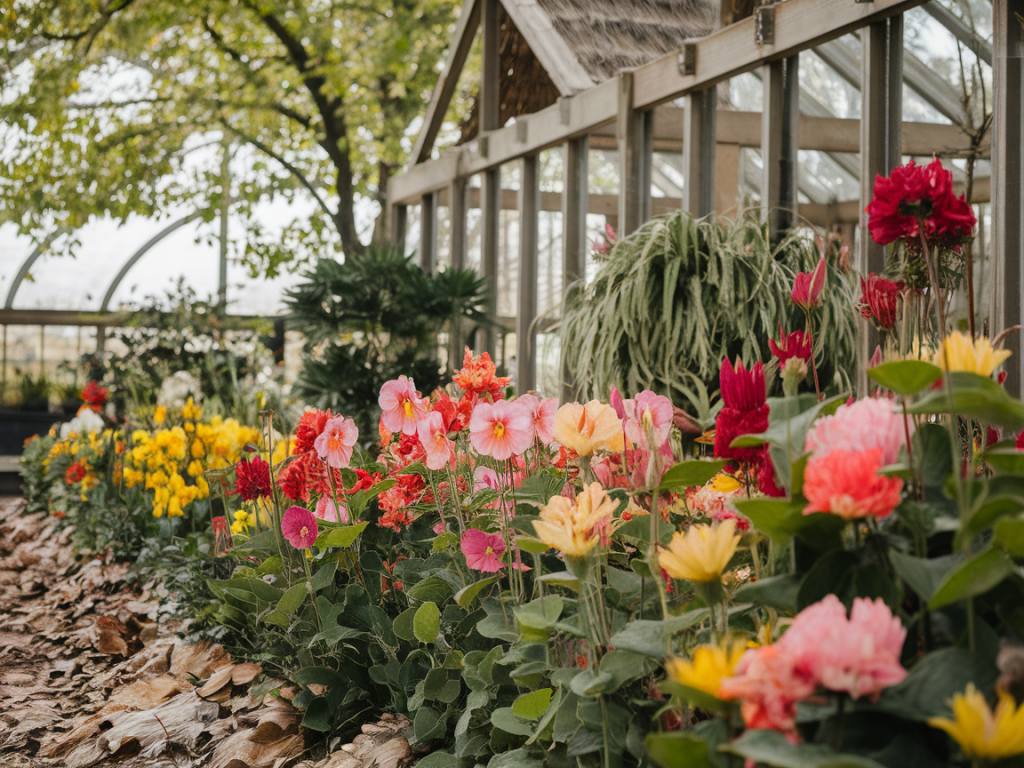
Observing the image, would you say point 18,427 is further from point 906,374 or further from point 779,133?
point 906,374

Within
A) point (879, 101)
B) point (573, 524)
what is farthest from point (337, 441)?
point (879, 101)

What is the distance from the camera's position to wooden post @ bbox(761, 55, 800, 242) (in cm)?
270

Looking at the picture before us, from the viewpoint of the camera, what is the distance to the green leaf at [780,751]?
55 centimetres

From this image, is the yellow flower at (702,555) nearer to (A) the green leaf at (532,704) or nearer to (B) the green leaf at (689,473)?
(B) the green leaf at (689,473)

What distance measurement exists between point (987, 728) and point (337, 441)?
3.50 feet

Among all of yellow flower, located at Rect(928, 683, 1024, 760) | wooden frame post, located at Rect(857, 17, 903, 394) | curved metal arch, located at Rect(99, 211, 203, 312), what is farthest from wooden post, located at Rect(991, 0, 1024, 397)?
curved metal arch, located at Rect(99, 211, 203, 312)

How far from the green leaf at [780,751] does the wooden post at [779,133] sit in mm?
2301

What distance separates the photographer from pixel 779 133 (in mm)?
2715

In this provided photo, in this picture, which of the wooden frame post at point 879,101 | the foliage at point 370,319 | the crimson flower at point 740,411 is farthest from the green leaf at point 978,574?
the foliage at point 370,319

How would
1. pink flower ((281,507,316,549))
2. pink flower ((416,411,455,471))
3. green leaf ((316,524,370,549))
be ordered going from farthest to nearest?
pink flower ((281,507,316,549)) → green leaf ((316,524,370,549)) → pink flower ((416,411,455,471))

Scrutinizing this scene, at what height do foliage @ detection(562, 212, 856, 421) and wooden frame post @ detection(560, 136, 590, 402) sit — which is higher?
wooden frame post @ detection(560, 136, 590, 402)

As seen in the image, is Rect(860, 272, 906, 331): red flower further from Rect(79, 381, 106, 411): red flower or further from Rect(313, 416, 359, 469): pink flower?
Rect(79, 381, 106, 411): red flower

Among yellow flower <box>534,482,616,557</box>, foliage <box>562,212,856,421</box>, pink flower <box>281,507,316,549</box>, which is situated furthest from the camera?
foliage <box>562,212,856,421</box>

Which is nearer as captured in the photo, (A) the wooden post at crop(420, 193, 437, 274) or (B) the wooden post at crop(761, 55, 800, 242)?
(B) the wooden post at crop(761, 55, 800, 242)
